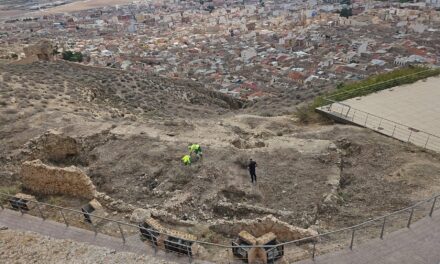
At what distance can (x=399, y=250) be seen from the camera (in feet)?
28.9

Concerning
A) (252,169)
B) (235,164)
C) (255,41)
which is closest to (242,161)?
(235,164)

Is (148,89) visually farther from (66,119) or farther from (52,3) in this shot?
(52,3)

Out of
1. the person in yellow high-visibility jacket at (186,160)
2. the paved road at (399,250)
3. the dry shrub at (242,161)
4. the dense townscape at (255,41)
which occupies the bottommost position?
the dense townscape at (255,41)

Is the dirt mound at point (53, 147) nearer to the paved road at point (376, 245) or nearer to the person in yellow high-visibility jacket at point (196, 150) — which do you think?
the person in yellow high-visibility jacket at point (196, 150)

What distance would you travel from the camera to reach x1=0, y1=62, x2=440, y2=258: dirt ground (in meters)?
12.0

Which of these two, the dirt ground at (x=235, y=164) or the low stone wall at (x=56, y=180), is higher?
the low stone wall at (x=56, y=180)

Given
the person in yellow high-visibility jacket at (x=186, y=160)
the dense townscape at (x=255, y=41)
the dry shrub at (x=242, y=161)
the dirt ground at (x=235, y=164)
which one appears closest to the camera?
the dirt ground at (x=235, y=164)

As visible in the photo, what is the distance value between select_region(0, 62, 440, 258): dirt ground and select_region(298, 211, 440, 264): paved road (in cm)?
187

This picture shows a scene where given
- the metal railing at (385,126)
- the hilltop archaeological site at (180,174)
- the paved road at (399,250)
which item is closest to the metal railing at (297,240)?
the hilltop archaeological site at (180,174)

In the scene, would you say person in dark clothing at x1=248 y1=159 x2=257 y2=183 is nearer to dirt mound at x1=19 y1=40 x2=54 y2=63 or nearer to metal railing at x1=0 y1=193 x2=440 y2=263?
metal railing at x1=0 y1=193 x2=440 y2=263

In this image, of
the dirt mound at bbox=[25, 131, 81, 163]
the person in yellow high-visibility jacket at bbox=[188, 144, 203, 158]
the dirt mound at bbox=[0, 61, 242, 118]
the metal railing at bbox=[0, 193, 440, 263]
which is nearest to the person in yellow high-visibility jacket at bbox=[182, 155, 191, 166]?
the person in yellow high-visibility jacket at bbox=[188, 144, 203, 158]

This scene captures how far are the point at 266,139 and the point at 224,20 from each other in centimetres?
11509

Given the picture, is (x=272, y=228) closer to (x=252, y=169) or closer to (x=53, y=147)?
(x=252, y=169)

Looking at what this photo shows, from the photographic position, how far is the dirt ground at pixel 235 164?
1198cm
